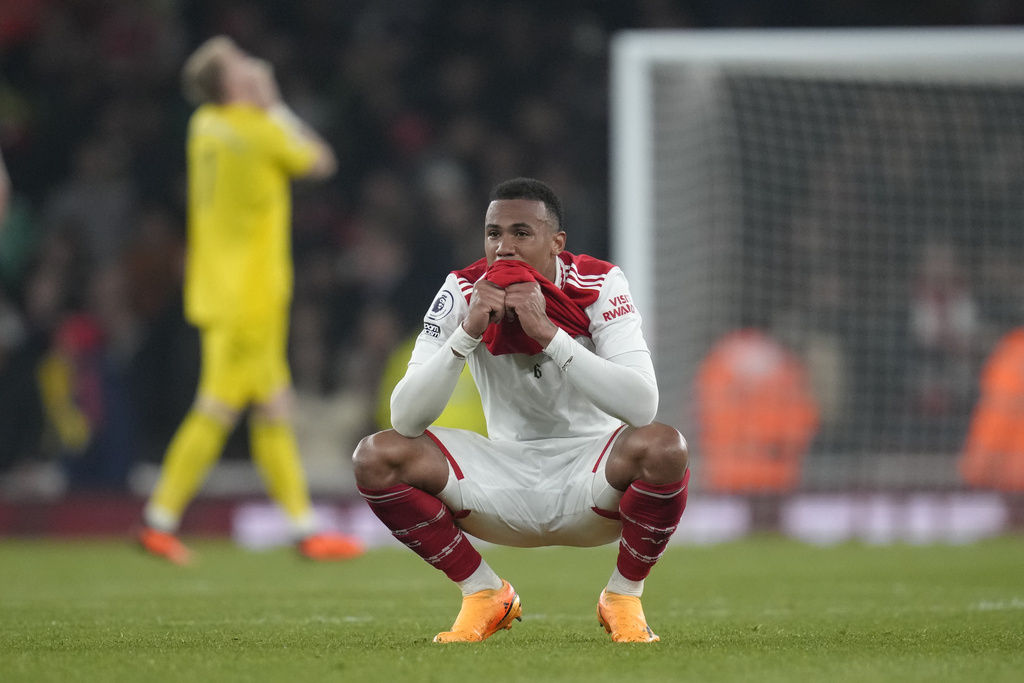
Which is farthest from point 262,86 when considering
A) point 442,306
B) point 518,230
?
point 518,230

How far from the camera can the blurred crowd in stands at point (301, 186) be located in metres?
9.88

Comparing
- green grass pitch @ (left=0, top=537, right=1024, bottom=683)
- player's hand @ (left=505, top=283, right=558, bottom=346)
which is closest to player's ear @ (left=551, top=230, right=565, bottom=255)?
player's hand @ (left=505, top=283, right=558, bottom=346)

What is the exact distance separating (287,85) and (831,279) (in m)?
5.10

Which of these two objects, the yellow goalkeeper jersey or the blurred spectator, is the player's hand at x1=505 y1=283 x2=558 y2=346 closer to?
the yellow goalkeeper jersey

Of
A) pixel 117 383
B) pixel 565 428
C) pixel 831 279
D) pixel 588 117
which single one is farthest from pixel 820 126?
pixel 565 428

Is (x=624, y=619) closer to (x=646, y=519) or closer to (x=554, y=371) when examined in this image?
(x=646, y=519)

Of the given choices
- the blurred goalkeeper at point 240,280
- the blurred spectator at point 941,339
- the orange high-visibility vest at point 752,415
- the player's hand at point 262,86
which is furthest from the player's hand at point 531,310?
the blurred spectator at point 941,339

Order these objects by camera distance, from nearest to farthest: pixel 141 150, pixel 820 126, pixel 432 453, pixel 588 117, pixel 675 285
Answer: pixel 432 453 → pixel 675 285 → pixel 820 126 → pixel 141 150 → pixel 588 117

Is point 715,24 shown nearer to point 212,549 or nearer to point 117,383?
point 117,383

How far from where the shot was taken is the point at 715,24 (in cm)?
1252

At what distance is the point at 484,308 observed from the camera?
3408mm

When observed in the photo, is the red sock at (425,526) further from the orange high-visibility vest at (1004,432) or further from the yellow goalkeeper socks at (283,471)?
the orange high-visibility vest at (1004,432)

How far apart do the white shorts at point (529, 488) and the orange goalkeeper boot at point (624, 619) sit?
7.2 inches

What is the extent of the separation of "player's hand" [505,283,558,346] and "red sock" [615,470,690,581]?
43cm
